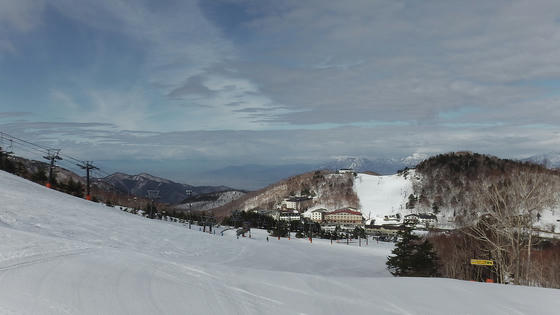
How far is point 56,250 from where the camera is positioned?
951cm

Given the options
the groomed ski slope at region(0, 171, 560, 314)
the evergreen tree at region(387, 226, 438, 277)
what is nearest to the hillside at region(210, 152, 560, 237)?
the evergreen tree at region(387, 226, 438, 277)

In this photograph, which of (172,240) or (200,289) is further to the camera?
(172,240)

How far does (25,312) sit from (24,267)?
8.52 ft

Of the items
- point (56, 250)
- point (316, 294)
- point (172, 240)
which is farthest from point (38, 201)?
point (316, 294)

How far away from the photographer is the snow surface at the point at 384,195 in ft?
545

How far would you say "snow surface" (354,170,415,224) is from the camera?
16612cm

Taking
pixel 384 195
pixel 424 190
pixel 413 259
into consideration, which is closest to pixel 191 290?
pixel 413 259

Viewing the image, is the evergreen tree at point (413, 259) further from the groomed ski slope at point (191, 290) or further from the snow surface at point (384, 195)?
the snow surface at point (384, 195)

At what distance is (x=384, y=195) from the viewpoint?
183 meters

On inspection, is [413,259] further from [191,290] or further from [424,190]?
[424,190]

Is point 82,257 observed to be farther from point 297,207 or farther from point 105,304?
point 297,207

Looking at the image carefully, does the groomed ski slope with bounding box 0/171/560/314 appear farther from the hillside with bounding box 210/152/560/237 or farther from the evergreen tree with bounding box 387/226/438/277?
the hillside with bounding box 210/152/560/237

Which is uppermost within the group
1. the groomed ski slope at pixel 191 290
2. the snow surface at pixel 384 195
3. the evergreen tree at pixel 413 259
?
the snow surface at pixel 384 195

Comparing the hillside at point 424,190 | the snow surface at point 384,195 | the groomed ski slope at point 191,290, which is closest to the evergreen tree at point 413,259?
the groomed ski slope at point 191,290
